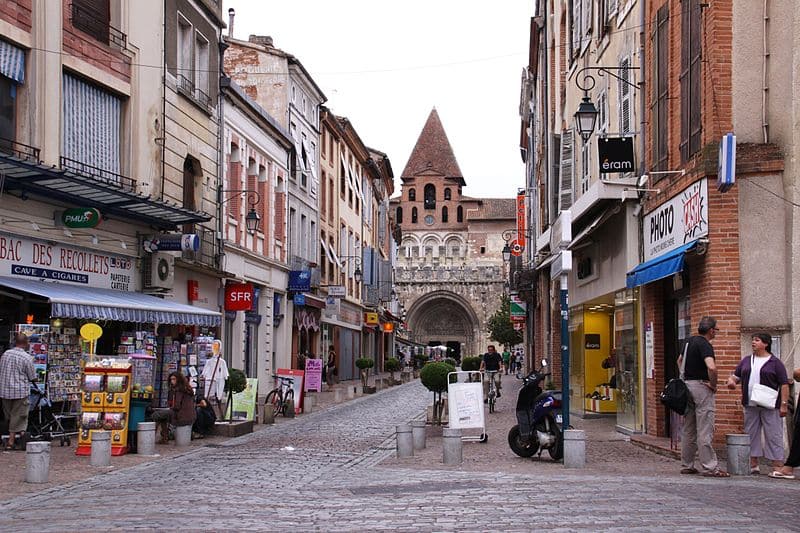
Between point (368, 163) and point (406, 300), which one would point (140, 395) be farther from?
point (406, 300)

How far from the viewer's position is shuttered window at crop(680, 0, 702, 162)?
14.6 metres

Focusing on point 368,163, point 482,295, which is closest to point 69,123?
point 368,163

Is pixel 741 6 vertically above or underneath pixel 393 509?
above

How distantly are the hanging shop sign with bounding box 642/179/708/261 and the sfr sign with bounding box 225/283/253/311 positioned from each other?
1405 cm

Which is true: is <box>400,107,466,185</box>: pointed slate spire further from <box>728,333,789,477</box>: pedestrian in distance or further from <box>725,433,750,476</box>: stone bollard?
<box>725,433,750,476</box>: stone bollard

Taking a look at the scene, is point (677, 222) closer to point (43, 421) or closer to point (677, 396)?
point (677, 396)

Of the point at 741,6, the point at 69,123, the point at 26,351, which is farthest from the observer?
the point at 69,123

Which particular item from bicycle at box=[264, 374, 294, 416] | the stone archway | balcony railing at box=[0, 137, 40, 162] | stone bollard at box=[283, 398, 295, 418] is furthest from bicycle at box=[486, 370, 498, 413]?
the stone archway

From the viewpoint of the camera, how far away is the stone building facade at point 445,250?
88.7m

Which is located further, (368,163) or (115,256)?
(368,163)

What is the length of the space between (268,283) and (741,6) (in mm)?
22648

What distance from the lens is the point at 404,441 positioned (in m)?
15.2

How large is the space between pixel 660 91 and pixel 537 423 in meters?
5.69

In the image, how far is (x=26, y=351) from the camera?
16047 mm
